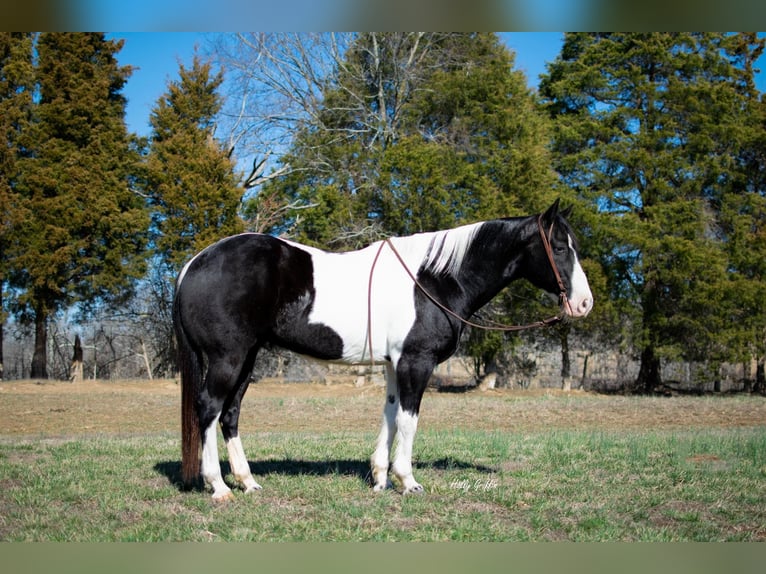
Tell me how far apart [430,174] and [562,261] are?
10394mm

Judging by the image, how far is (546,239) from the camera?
167 inches

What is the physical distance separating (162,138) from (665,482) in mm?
14510

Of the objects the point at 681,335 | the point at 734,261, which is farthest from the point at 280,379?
the point at 734,261

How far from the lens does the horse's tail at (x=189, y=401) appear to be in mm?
4098

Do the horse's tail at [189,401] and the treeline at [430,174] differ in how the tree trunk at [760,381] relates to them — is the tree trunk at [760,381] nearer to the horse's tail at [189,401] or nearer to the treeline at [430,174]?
the treeline at [430,174]

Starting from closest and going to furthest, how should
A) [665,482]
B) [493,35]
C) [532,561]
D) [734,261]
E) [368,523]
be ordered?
[532,561] → [368,523] → [665,482] → [734,261] → [493,35]

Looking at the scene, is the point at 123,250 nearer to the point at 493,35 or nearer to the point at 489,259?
the point at 493,35

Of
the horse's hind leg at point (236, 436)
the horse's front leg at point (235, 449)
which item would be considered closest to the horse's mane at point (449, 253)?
the horse's hind leg at point (236, 436)

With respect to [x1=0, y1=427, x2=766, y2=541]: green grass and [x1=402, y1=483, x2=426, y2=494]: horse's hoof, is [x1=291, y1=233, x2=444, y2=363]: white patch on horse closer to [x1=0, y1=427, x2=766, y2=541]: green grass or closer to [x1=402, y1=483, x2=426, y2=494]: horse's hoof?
[x1=402, y1=483, x2=426, y2=494]: horse's hoof

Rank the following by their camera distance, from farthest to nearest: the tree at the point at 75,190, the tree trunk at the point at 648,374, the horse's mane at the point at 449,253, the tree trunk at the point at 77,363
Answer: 1. the tree trunk at the point at 648,374
2. the tree trunk at the point at 77,363
3. the tree at the point at 75,190
4. the horse's mane at the point at 449,253

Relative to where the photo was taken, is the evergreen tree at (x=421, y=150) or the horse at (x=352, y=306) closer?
the horse at (x=352, y=306)

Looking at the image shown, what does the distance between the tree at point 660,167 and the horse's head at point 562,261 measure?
1104cm

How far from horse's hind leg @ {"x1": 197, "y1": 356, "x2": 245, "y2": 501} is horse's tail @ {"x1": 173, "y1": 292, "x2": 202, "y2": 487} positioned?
12cm

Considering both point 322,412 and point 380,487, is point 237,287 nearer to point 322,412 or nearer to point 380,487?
point 380,487
